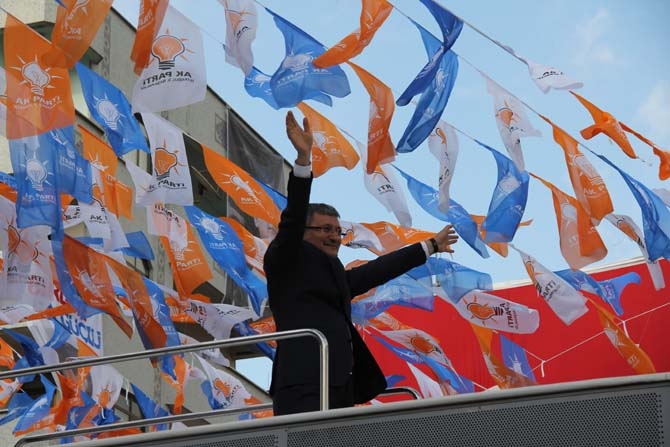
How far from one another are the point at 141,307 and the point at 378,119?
119 inches

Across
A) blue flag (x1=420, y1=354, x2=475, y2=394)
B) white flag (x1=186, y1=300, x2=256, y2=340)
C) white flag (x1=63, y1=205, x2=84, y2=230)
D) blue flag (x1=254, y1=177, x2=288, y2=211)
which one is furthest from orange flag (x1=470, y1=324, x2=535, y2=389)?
white flag (x1=63, y1=205, x2=84, y2=230)

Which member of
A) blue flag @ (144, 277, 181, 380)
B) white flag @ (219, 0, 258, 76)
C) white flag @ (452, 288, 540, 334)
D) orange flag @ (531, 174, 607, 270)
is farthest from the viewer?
white flag @ (452, 288, 540, 334)

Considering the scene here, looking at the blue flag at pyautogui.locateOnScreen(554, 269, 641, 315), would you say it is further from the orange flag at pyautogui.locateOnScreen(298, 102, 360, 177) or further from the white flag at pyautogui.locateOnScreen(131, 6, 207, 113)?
the white flag at pyautogui.locateOnScreen(131, 6, 207, 113)

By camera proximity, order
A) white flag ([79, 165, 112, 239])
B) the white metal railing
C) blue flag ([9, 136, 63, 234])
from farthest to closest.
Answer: white flag ([79, 165, 112, 239]) → blue flag ([9, 136, 63, 234]) → the white metal railing

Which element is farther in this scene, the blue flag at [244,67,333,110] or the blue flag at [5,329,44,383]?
the blue flag at [5,329,44,383]

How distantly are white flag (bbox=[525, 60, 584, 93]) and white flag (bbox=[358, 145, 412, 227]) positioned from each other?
2.37m

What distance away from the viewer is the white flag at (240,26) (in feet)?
38.1

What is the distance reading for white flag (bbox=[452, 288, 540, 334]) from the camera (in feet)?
47.0

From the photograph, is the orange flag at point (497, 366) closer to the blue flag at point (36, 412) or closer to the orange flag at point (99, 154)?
the blue flag at point (36, 412)

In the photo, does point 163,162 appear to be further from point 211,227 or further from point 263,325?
point 263,325

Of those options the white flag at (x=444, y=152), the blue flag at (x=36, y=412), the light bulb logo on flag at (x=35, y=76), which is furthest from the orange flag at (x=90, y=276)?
the white flag at (x=444, y=152)

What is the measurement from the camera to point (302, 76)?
11.8m

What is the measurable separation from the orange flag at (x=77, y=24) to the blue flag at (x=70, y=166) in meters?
0.99

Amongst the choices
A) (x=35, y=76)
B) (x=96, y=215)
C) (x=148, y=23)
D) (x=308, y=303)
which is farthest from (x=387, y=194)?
(x=308, y=303)
